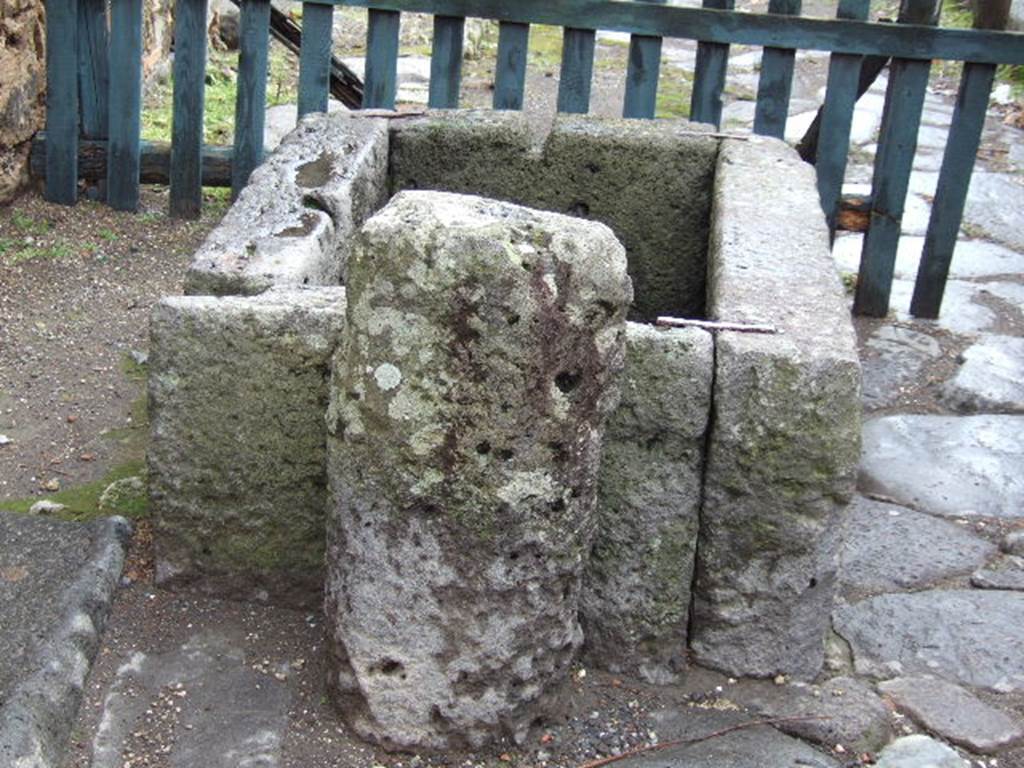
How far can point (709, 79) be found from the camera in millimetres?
5234

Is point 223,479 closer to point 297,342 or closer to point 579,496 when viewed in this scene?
point 297,342

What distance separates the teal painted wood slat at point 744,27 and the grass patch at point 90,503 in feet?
7.10

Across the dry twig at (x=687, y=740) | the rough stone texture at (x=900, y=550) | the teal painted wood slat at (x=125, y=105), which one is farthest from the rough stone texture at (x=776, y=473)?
the teal painted wood slat at (x=125, y=105)

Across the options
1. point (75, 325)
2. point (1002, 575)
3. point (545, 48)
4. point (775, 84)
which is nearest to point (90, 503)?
point (75, 325)

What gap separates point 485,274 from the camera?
7.85 ft

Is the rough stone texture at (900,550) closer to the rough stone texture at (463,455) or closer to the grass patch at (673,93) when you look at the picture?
the rough stone texture at (463,455)

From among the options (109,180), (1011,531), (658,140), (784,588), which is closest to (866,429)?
(1011,531)

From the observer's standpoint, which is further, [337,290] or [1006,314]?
[1006,314]

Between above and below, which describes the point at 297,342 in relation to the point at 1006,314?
above

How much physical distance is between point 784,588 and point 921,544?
949mm

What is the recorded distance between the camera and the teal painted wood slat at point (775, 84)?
16.8 ft

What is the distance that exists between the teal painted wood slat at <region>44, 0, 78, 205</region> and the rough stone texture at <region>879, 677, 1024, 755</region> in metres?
3.55

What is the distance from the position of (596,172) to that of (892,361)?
1.34 meters

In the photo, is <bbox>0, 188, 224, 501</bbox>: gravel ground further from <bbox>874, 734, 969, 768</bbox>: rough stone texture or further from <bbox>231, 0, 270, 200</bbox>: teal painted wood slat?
<bbox>874, 734, 969, 768</bbox>: rough stone texture
